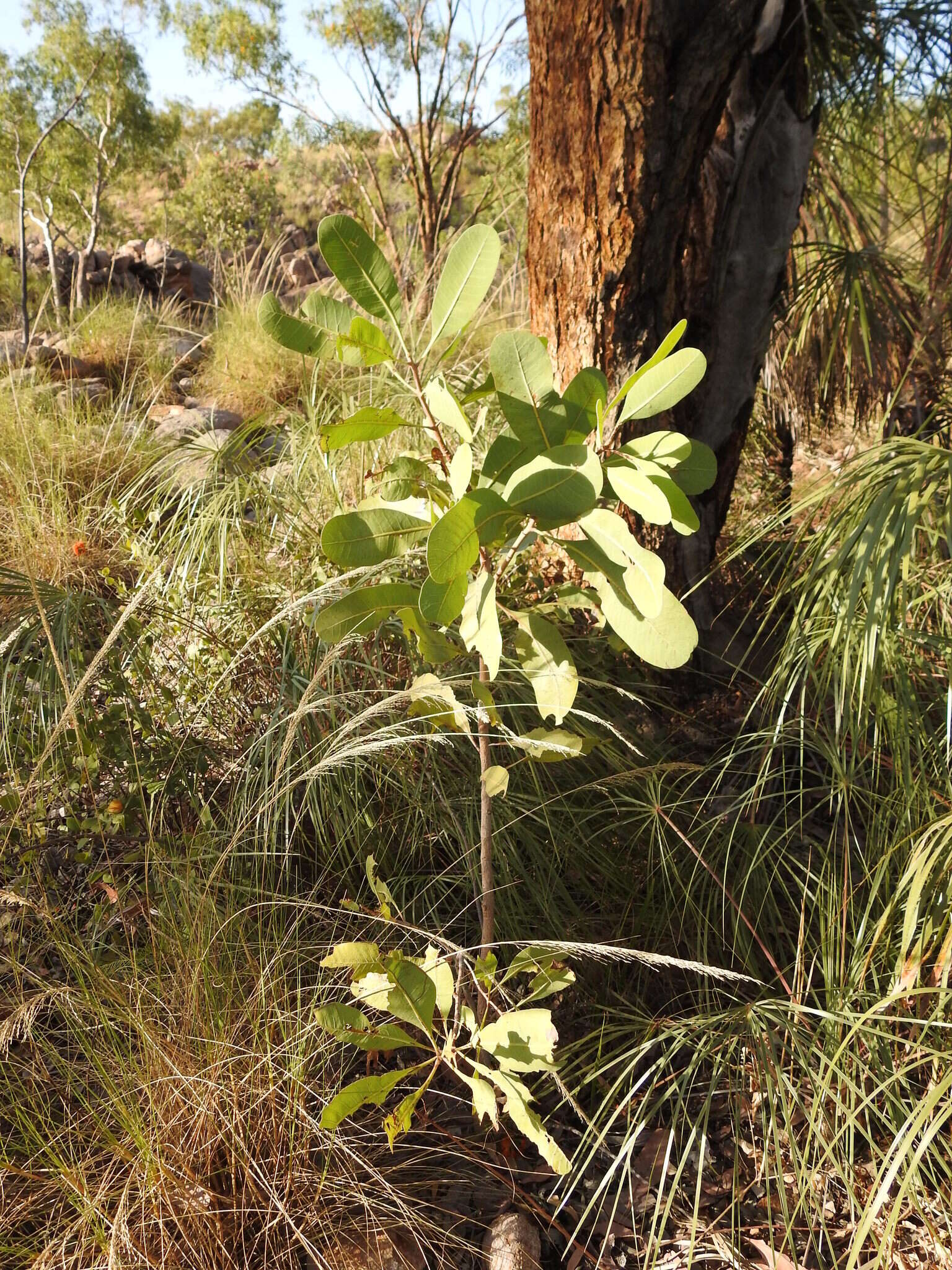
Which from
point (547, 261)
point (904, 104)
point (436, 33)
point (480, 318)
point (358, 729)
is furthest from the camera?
point (436, 33)

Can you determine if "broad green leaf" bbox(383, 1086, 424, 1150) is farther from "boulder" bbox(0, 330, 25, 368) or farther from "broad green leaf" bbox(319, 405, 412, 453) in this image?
"boulder" bbox(0, 330, 25, 368)

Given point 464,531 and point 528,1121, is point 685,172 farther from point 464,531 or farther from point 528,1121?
point 528,1121

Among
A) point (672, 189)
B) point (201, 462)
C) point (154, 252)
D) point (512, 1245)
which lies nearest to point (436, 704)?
point (512, 1245)

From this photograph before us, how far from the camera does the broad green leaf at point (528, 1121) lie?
1.06 metres

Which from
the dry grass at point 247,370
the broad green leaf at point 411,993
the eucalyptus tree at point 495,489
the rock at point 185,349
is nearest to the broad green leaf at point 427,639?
the eucalyptus tree at point 495,489

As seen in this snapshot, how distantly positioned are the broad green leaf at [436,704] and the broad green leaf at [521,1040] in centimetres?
36

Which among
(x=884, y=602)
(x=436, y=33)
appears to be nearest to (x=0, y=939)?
(x=884, y=602)

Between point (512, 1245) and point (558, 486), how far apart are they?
3.46ft

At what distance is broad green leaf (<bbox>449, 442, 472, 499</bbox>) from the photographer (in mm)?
938

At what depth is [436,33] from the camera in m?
10.1

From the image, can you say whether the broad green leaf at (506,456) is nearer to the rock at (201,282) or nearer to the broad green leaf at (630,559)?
the broad green leaf at (630,559)

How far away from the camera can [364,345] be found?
3.54 feet

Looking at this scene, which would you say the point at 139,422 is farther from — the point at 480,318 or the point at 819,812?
the point at 819,812

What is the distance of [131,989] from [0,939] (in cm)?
49
